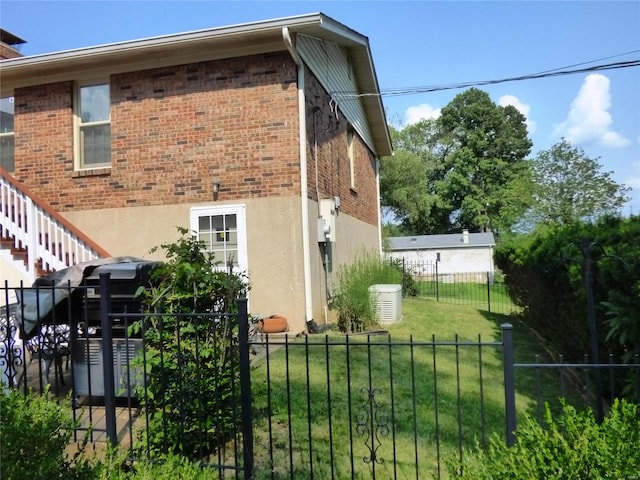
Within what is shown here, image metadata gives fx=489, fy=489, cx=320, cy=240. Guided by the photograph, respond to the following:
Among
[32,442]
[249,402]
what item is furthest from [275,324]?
[32,442]

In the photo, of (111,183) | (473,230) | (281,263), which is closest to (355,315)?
(281,263)

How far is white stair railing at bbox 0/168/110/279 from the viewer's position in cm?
786

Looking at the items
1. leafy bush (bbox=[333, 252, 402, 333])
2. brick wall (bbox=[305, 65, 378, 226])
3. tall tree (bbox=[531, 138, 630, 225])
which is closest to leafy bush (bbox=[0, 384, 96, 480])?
brick wall (bbox=[305, 65, 378, 226])

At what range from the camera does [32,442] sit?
7.83 ft

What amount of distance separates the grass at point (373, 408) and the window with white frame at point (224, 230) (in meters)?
2.14

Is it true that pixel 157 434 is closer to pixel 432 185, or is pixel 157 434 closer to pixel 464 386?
pixel 464 386

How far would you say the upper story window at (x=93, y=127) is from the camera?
9805mm

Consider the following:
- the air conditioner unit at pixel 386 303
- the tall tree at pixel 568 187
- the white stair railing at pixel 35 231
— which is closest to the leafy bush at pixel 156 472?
the white stair railing at pixel 35 231

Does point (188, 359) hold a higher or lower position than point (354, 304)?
higher

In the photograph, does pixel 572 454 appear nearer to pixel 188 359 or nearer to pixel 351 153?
pixel 188 359

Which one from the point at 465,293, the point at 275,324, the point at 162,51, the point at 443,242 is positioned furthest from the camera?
the point at 443,242

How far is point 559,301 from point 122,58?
8.50 meters

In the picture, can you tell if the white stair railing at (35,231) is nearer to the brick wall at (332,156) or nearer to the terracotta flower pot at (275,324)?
the terracotta flower pot at (275,324)

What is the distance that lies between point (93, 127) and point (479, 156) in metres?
41.5
